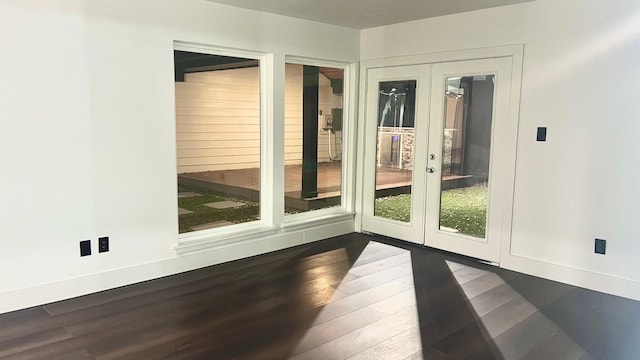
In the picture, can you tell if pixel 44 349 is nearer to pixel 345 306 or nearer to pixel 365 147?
pixel 345 306

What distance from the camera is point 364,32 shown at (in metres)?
5.47

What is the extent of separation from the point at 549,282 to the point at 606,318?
740 mm

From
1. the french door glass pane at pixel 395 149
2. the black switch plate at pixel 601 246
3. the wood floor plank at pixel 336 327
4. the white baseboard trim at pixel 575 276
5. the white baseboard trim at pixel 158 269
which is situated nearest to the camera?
the wood floor plank at pixel 336 327

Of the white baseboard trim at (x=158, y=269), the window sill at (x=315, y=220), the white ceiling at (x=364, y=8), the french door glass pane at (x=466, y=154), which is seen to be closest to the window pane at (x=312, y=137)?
the window sill at (x=315, y=220)

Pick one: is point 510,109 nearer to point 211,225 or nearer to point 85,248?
point 211,225

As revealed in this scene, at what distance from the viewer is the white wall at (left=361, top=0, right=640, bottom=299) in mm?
3711

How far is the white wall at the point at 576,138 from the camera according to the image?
3711 mm

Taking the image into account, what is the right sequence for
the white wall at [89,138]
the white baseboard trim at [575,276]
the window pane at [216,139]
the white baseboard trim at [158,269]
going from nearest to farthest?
1. the white wall at [89,138]
2. the white baseboard trim at [158,269]
3. the white baseboard trim at [575,276]
4. the window pane at [216,139]

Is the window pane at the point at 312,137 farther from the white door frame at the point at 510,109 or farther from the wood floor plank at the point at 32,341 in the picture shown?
the wood floor plank at the point at 32,341

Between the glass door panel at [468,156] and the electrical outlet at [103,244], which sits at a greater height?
the glass door panel at [468,156]

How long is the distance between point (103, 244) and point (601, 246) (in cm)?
396

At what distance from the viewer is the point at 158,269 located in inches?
160

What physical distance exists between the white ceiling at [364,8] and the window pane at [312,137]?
0.66 metres

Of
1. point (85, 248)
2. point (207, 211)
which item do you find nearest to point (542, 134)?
point (207, 211)
